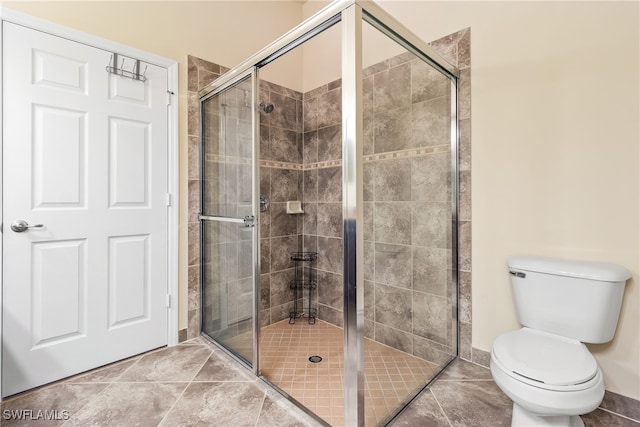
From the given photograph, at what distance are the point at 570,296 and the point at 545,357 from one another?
1.15 ft

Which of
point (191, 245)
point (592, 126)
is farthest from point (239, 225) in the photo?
point (592, 126)

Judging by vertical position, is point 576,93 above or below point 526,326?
above

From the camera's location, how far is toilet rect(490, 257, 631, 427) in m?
1.09

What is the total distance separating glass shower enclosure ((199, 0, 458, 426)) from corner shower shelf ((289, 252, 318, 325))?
0.40 ft

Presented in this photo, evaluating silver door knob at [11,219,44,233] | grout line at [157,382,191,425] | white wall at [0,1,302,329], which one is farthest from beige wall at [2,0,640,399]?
grout line at [157,382,191,425]

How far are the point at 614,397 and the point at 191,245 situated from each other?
266cm

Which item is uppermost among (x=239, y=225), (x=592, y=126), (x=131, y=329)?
(x=592, y=126)

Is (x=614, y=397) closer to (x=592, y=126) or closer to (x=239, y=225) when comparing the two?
(x=592, y=126)

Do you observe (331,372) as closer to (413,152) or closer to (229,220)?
(229,220)

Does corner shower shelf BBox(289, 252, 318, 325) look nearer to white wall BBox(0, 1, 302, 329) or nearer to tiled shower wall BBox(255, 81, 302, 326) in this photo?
tiled shower wall BBox(255, 81, 302, 326)

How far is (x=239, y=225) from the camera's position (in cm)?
194

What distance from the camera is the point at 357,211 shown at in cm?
123

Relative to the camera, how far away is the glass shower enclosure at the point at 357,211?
49.8 inches

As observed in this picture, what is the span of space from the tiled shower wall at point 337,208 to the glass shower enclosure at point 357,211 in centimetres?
1
